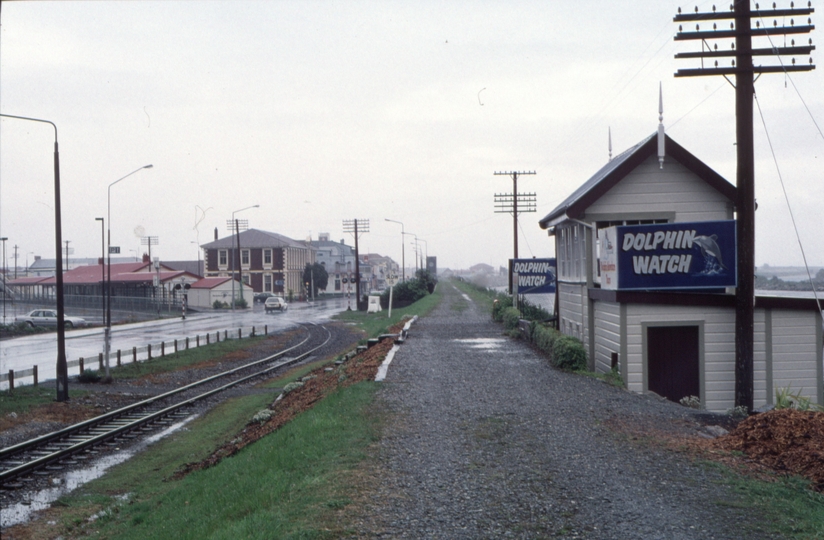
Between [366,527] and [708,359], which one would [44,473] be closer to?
[366,527]

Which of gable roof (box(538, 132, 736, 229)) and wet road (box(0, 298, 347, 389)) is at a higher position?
gable roof (box(538, 132, 736, 229))

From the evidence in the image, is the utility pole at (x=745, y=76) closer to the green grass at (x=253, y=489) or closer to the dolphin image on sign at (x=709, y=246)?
the dolphin image on sign at (x=709, y=246)

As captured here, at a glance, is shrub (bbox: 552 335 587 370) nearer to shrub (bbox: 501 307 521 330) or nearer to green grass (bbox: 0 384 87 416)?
shrub (bbox: 501 307 521 330)

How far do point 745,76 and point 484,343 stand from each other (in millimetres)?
11967

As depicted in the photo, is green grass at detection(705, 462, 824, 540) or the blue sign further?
the blue sign

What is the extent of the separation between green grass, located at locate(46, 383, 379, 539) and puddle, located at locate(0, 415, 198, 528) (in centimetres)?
28

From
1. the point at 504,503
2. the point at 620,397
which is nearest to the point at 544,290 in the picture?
the point at 620,397

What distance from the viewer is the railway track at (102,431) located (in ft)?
44.5

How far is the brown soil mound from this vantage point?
828cm

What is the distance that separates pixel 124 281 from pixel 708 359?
7348 cm

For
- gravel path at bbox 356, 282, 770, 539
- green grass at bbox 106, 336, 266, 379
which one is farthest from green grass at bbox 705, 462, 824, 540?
green grass at bbox 106, 336, 266, 379

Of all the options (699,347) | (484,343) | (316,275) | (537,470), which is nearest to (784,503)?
(537,470)

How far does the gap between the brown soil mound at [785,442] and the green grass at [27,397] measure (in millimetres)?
17157

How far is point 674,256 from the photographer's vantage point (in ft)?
55.3
